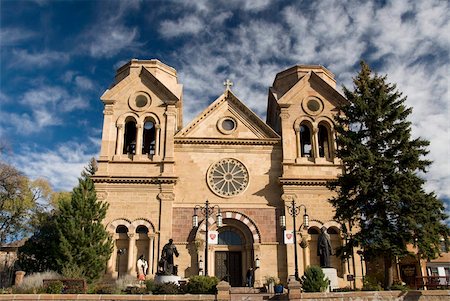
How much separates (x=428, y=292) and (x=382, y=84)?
36.8ft

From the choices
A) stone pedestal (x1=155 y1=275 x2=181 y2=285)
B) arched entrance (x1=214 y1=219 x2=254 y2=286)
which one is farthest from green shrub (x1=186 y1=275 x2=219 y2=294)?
arched entrance (x1=214 y1=219 x2=254 y2=286)

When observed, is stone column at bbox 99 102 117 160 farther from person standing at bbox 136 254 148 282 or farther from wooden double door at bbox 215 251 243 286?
wooden double door at bbox 215 251 243 286

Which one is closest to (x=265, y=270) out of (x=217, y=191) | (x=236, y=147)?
(x=217, y=191)

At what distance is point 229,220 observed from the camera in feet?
95.2

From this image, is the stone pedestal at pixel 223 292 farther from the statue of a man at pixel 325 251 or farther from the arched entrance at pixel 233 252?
the arched entrance at pixel 233 252

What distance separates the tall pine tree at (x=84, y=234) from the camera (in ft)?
79.3

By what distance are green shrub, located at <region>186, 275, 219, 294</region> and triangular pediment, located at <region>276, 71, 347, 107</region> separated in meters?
16.7

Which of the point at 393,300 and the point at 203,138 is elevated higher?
the point at 203,138

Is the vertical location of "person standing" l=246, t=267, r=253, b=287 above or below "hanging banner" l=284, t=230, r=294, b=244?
below

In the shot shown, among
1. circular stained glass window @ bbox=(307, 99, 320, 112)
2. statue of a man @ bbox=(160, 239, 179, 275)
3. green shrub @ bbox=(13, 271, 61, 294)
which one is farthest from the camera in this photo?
circular stained glass window @ bbox=(307, 99, 320, 112)

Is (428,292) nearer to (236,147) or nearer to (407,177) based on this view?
(407,177)

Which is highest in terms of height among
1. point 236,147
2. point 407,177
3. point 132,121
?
point 132,121

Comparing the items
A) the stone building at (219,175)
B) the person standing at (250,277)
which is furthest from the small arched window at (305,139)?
the person standing at (250,277)

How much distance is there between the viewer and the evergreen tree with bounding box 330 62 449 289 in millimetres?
20719
